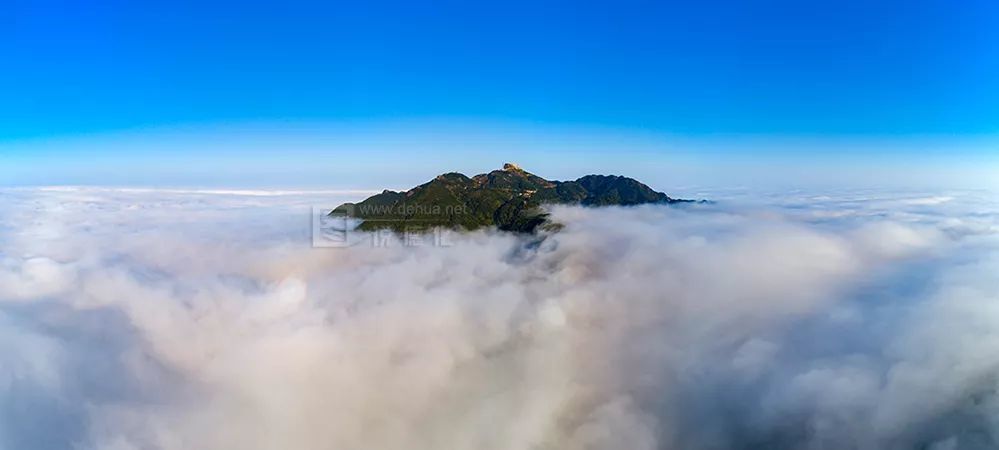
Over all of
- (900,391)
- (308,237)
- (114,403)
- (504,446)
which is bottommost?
(504,446)

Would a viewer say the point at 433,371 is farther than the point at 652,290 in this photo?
No

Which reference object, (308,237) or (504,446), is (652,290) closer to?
(504,446)

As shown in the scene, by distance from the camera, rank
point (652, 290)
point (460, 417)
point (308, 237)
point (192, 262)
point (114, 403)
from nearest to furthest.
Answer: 1. point (114, 403)
2. point (460, 417)
3. point (652, 290)
4. point (192, 262)
5. point (308, 237)

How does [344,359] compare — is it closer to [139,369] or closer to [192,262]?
[139,369]

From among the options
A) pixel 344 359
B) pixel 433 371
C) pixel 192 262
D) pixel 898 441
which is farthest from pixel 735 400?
pixel 192 262

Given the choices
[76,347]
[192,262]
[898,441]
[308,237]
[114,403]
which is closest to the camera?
[898,441]

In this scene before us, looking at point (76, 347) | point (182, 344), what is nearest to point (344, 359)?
point (182, 344)

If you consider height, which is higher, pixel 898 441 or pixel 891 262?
pixel 891 262
